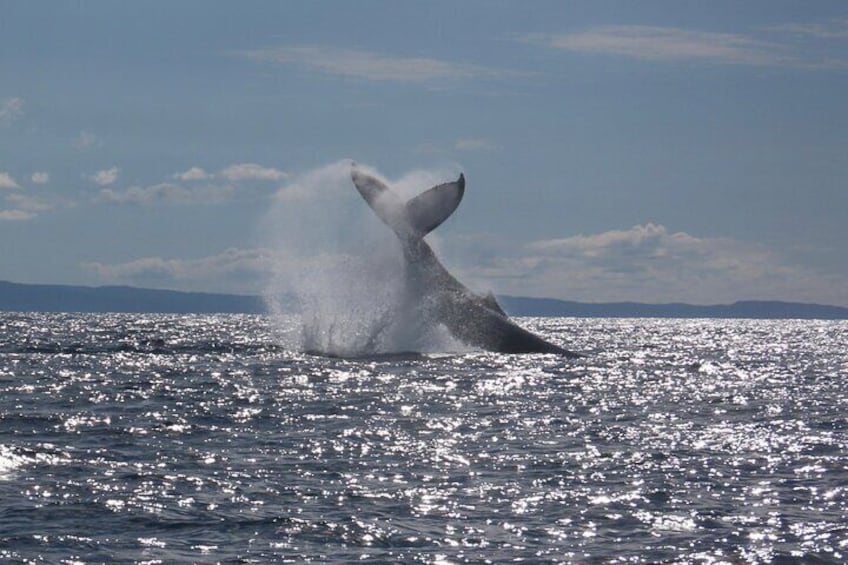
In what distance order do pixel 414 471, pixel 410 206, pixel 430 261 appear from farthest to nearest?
1. pixel 430 261
2. pixel 410 206
3. pixel 414 471

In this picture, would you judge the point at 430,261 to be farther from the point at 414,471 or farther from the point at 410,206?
the point at 414,471

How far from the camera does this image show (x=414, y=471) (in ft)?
60.6

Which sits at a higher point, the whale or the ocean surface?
the whale

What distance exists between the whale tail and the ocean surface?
6244 mm

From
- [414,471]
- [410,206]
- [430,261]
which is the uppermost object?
[410,206]

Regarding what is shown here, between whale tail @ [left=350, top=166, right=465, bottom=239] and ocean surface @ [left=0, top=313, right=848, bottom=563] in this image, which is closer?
ocean surface @ [left=0, top=313, right=848, bottom=563]

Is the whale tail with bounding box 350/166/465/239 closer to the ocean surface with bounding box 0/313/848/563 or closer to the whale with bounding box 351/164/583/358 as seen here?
the whale with bounding box 351/164/583/358

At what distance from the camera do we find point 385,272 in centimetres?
4284

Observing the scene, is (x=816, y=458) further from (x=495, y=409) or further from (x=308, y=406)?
(x=308, y=406)

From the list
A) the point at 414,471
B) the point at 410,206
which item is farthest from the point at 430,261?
the point at 414,471

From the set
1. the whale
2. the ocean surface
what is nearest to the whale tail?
the whale

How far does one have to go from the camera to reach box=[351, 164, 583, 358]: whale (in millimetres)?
39625

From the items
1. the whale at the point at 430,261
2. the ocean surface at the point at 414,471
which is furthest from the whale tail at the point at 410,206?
the ocean surface at the point at 414,471

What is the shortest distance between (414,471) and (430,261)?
22.8 metres
